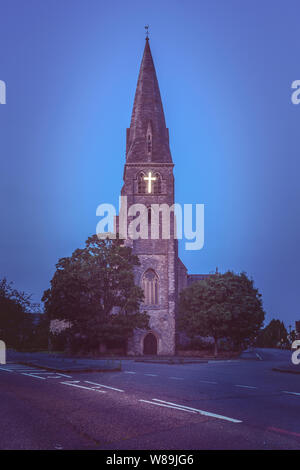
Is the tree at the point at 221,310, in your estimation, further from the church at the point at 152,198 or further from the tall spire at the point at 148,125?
the tall spire at the point at 148,125

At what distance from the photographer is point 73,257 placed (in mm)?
46875

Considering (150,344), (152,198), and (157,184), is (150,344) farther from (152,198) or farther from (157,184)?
(157,184)

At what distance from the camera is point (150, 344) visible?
52375 millimetres

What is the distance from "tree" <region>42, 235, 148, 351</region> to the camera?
143 ft

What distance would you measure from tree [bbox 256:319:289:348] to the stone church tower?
6634cm

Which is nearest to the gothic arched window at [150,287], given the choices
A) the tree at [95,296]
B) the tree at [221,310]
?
the tree at [221,310]

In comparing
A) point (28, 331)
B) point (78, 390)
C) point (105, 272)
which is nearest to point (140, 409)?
point (78, 390)

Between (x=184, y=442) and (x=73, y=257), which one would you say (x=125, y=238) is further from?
(x=184, y=442)

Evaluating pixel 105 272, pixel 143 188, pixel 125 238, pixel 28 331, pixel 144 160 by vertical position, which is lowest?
pixel 28 331

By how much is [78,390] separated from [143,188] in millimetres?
44966

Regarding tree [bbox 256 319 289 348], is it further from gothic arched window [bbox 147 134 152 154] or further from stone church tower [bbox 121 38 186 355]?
gothic arched window [bbox 147 134 152 154]

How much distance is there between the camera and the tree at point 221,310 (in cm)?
4878

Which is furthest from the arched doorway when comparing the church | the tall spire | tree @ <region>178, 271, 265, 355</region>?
the tall spire

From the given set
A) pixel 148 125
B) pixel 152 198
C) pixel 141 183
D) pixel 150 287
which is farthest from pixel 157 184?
pixel 150 287
